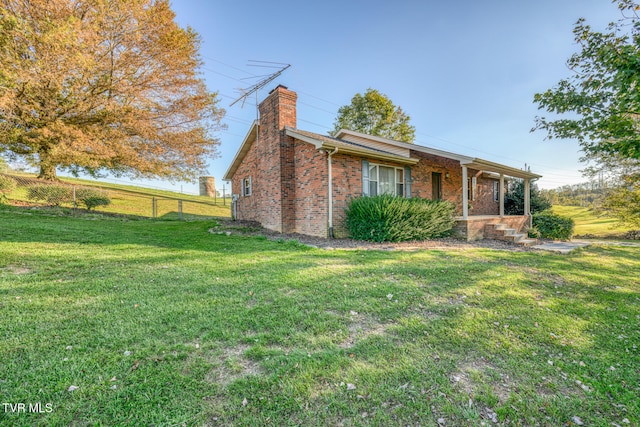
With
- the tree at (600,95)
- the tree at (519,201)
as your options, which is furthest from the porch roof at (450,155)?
the tree at (519,201)

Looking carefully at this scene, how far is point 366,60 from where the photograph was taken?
1364 centimetres

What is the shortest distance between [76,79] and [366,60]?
12.5 meters

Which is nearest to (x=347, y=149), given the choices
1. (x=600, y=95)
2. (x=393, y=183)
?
(x=393, y=183)

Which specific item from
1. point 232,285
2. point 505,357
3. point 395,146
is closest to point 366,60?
point 395,146

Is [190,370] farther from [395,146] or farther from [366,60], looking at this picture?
[366,60]

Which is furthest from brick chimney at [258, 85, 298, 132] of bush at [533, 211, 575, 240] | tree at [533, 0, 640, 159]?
bush at [533, 211, 575, 240]

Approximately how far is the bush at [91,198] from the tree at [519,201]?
24737 mm

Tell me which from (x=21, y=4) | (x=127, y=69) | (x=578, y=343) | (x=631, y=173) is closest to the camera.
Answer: (x=578, y=343)

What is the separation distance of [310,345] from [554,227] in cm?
1492

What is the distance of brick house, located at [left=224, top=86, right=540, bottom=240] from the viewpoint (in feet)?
31.0

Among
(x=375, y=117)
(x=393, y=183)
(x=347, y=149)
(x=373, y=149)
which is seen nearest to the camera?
(x=347, y=149)

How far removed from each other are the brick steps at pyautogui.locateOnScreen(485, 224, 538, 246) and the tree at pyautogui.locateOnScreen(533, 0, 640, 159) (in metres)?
5.23

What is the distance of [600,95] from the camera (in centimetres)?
533

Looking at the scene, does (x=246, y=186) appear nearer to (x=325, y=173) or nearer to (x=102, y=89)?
(x=325, y=173)
